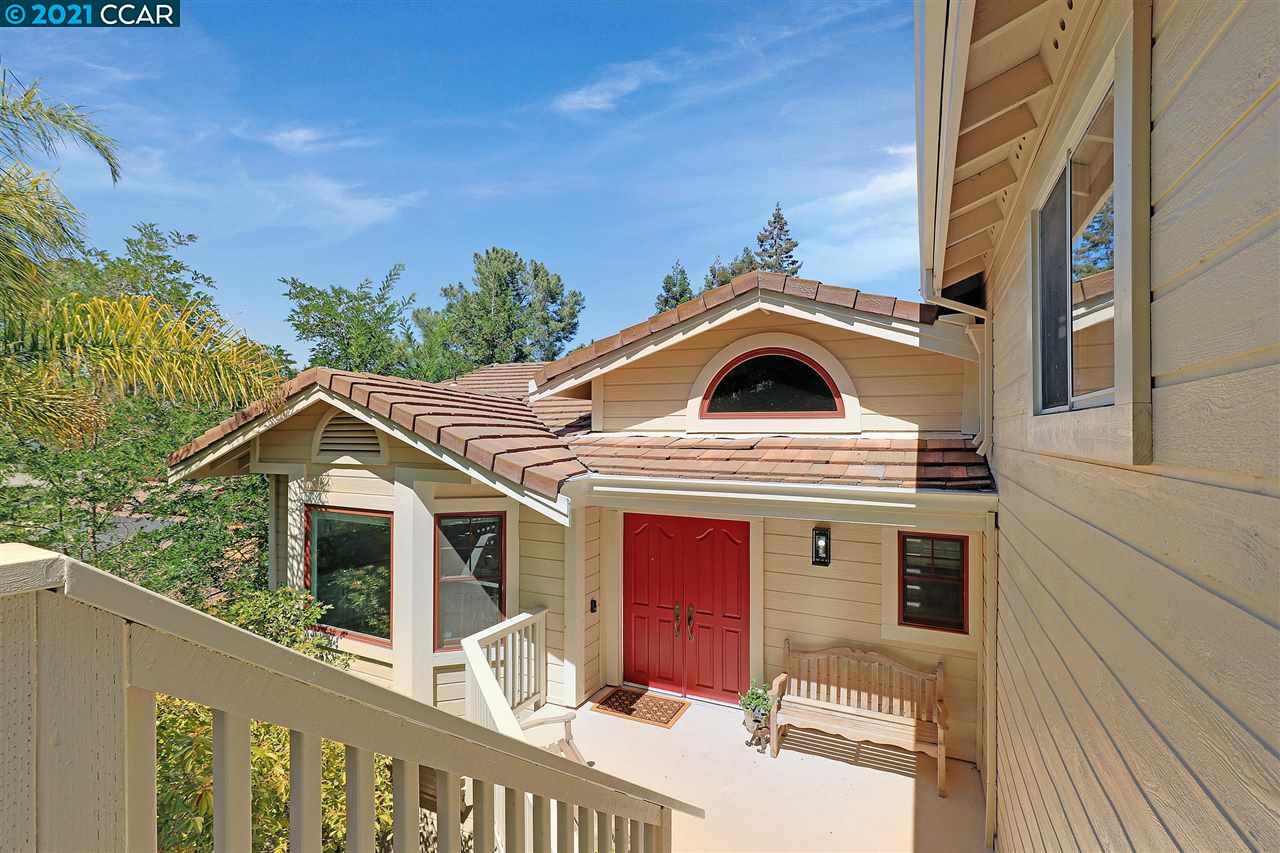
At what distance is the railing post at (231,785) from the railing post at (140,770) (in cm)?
7

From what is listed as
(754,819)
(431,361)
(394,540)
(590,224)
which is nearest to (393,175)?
(431,361)

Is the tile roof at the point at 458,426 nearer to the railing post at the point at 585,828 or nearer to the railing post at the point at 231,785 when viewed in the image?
the railing post at the point at 585,828

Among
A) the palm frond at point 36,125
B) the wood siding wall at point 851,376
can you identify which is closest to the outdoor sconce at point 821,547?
the wood siding wall at point 851,376

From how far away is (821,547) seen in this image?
561cm

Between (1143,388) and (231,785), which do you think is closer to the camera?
(231,785)

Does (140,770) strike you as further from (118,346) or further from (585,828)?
(118,346)

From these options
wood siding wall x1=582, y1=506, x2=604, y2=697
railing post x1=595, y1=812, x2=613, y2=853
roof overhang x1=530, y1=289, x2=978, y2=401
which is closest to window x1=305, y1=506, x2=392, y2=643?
wood siding wall x1=582, y1=506, x2=604, y2=697

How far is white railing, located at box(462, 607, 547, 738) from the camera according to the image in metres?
4.81

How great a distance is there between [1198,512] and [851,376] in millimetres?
4879

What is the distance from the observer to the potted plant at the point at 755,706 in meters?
5.58

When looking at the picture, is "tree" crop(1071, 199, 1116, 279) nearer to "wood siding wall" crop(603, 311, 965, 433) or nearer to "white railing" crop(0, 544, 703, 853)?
"white railing" crop(0, 544, 703, 853)

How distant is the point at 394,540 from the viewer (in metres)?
5.90

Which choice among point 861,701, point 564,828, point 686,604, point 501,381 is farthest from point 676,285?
point 564,828

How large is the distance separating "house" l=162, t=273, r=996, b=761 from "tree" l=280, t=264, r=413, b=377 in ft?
23.2
